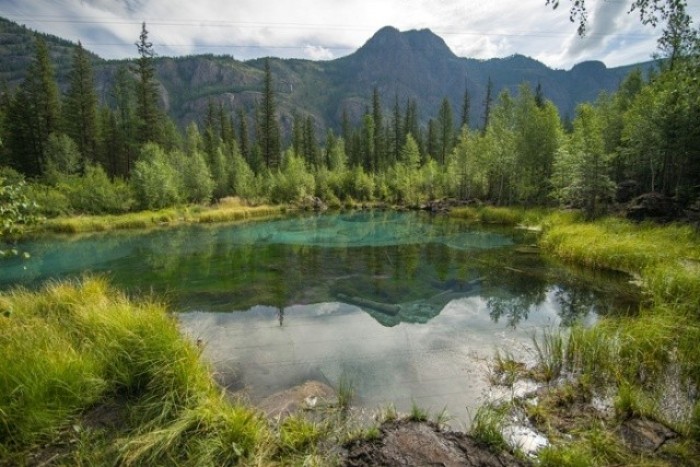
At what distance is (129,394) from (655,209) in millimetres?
25418

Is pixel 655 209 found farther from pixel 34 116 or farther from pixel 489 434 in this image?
pixel 34 116

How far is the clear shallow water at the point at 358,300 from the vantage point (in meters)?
7.28

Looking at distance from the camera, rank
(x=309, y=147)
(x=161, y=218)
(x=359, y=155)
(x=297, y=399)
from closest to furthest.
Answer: (x=297, y=399)
(x=161, y=218)
(x=359, y=155)
(x=309, y=147)

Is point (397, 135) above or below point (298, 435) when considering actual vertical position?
above

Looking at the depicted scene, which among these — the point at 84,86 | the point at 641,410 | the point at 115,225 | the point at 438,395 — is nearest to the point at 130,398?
the point at 438,395

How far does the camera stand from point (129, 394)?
194 inches

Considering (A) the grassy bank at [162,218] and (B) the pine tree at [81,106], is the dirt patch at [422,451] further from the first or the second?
(B) the pine tree at [81,106]

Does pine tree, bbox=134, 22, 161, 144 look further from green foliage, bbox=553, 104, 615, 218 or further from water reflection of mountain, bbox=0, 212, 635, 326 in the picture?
green foliage, bbox=553, 104, 615, 218

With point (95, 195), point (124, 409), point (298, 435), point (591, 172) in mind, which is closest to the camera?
point (298, 435)

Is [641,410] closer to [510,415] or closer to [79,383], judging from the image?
[510,415]

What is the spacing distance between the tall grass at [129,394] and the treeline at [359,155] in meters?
20.2

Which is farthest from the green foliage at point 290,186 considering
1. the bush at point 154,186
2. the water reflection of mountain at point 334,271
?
→ the water reflection of mountain at point 334,271

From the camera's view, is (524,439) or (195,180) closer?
(524,439)

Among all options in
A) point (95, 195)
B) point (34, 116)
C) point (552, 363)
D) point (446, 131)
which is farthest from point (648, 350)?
point (446, 131)
